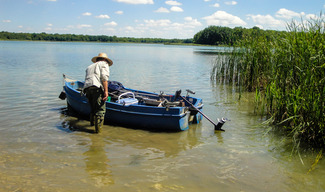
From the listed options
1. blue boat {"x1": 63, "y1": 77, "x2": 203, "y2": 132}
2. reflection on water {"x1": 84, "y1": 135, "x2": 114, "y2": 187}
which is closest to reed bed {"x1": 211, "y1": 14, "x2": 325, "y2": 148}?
blue boat {"x1": 63, "y1": 77, "x2": 203, "y2": 132}

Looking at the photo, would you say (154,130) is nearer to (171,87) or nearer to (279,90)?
(279,90)

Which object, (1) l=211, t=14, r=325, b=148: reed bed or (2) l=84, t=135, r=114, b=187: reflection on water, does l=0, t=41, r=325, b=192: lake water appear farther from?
(1) l=211, t=14, r=325, b=148: reed bed

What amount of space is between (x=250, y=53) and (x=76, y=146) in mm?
8682

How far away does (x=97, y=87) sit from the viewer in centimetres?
679

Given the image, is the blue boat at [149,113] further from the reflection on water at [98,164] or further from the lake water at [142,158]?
the reflection on water at [98,164]

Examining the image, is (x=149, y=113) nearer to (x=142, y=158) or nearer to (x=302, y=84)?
(x=142, y=158)

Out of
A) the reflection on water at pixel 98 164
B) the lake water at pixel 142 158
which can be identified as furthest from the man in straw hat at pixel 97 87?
the reflection on water at pixel 98 164

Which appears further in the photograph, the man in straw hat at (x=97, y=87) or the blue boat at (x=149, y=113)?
the blue boat at (x=149, y=113)

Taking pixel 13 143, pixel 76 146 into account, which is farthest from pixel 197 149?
pixel 13 143

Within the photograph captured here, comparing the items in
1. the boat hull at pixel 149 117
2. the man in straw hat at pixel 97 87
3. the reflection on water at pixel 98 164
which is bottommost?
the reflection on water at pixel 98 164

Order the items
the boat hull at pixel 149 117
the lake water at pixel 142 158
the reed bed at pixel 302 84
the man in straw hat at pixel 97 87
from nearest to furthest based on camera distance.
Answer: the lake water at pixel 142 158 < the reed bed at pixel 302 84 < the man in straw hat at pixel 97 87 < the boat hull at pixel 149 117

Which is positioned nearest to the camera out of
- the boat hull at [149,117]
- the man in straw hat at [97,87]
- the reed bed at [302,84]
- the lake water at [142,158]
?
the lake water at [142,158]

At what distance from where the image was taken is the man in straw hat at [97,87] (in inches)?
268

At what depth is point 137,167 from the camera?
5.07 metres
